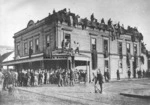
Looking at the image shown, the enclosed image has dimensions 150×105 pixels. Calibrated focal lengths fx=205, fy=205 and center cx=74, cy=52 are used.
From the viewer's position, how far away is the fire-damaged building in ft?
64.5

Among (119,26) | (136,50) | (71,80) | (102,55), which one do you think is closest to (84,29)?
(102,55)

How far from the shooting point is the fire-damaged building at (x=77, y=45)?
19.7 m

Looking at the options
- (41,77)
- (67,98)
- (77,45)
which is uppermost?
(77,45)

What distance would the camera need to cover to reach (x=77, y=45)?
2148cm

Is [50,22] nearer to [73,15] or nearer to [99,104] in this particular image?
[73,15]

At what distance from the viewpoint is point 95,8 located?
1162 centimetres

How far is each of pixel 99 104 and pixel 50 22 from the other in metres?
13.6

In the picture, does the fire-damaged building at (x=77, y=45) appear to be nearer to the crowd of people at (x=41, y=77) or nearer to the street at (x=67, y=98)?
the crowd of people at (x=41, y=77)

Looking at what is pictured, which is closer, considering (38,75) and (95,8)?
(95,8)

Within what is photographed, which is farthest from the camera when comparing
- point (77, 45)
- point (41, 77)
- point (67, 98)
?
point (77, 45)

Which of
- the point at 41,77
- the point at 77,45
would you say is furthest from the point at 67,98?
the point at 77,45

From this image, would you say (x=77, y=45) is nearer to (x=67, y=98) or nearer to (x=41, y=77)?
(x=41, y=77)

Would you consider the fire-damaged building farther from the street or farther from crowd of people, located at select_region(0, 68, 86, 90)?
the street

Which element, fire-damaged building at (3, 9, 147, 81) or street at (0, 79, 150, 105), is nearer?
street at (0, 79, 150, 105)
